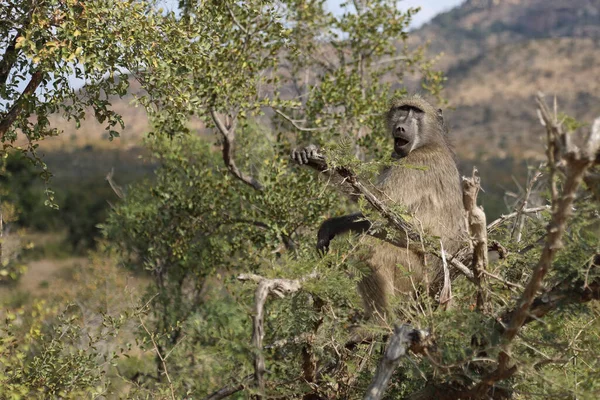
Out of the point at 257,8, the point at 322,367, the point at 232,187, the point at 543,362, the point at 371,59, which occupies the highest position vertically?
the point at 257,8

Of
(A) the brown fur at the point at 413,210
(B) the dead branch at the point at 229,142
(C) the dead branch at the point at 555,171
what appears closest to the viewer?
(C) the dead branch at the point at 555,171

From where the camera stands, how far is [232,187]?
301 inches

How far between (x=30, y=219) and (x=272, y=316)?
1322 inches

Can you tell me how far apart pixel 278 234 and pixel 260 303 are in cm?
346

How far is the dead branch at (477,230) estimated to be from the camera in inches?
129

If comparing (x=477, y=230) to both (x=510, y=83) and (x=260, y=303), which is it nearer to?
(x=260, y=303)

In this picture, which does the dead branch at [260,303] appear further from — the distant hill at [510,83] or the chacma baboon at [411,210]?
the distant hill at [510,83]

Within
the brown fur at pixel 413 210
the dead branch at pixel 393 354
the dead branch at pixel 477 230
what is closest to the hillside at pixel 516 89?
the brown fur at pixel 413 210

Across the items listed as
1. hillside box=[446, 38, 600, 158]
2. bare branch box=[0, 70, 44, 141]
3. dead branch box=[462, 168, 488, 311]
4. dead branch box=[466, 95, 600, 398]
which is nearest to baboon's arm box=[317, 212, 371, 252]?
dead branch box=[462, 168, 488, 311]

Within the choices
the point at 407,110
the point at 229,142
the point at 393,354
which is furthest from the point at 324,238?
the point at 393,354

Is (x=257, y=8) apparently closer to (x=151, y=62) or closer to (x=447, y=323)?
(x=151, y=62)

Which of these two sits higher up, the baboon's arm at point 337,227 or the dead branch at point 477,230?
the dead branch at point 477,230

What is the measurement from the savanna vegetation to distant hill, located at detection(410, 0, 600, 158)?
117ft

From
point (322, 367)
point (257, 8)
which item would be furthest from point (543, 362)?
point (257, 8)
